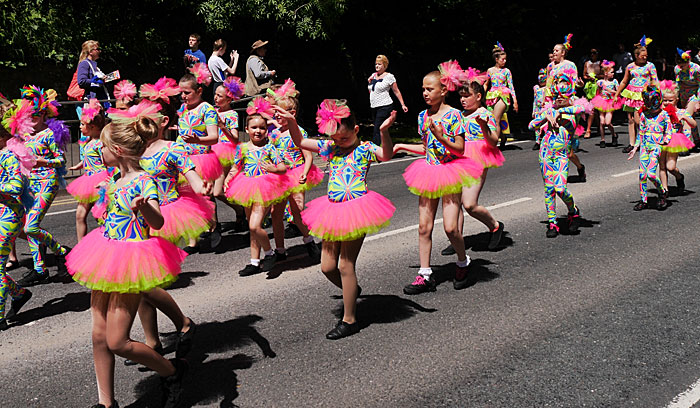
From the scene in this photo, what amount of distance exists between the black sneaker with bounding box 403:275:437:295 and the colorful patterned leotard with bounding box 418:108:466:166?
1185 mm

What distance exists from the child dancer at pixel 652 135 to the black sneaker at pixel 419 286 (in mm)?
4924

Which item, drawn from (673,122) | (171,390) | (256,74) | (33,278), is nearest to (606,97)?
(673,122)

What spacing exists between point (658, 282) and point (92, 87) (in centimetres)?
1078

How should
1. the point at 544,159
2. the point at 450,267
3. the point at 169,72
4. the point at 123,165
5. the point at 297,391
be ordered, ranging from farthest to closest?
the point at 169,72
the point at 544,159
the point at 450,267
the point at 297,391
the point at 123,165

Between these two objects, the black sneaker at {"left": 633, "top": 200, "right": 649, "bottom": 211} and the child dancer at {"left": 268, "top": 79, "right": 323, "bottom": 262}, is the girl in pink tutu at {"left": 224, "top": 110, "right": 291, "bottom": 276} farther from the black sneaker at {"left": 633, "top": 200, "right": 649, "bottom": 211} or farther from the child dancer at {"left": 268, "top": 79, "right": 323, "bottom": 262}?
the black sneaker at {"left": 633, "top": 200, "right": 649, "bottom": 211}

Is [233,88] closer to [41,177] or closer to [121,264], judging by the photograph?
[41,177]

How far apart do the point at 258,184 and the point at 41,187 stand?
2530 mm

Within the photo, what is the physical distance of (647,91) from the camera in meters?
10.4

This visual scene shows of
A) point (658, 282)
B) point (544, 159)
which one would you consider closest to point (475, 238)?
point (544, 159)

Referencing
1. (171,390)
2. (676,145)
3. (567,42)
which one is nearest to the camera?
(171,390)

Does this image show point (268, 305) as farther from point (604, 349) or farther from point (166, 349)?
point (604, 349)

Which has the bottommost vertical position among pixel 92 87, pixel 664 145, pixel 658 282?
pixel 658 282

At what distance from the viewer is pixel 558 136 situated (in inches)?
355

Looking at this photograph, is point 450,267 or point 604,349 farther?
point 450,267
